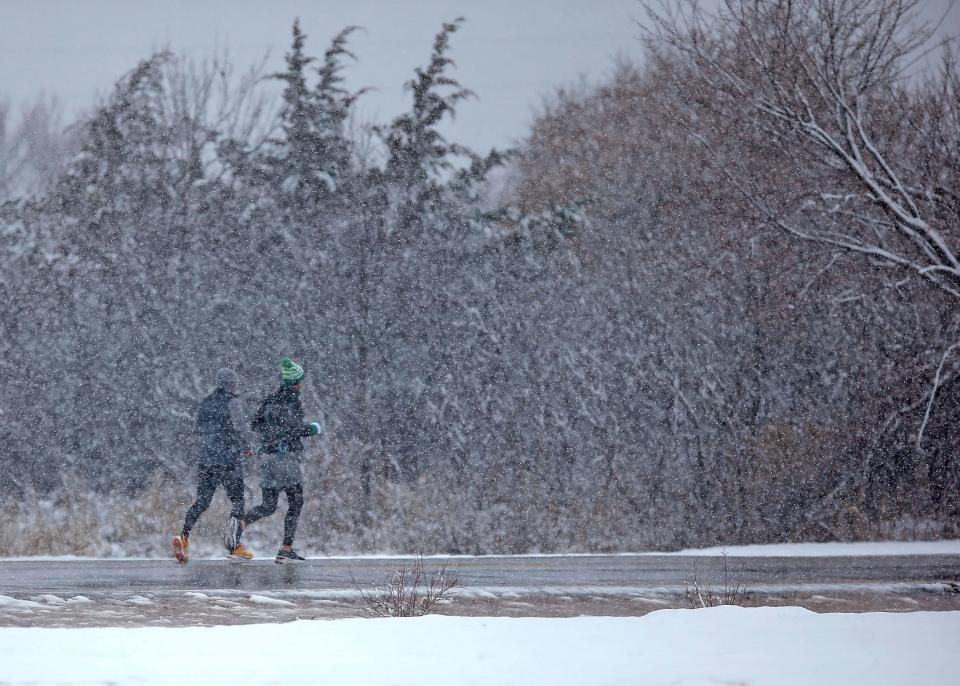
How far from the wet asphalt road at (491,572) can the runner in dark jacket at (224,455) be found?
1.64ft

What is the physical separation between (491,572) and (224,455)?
9.99 ft

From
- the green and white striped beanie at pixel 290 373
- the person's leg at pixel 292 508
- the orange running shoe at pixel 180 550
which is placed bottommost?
the orange running shoe at pixel 180 550

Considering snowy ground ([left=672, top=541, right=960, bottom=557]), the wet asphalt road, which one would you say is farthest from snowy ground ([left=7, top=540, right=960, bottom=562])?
the wet asphalt road

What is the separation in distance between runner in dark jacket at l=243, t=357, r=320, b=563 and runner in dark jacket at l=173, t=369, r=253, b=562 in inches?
11.0

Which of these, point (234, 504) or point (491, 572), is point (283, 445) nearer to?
point (234, 504)

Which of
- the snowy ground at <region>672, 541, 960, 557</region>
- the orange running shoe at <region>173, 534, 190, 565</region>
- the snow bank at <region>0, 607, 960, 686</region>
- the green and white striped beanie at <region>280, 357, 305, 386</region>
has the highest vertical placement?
the green and white striped beanie at <region>280, 357, 305, 386</region>

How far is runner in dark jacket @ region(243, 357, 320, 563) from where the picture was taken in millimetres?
11961

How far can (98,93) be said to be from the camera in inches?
841

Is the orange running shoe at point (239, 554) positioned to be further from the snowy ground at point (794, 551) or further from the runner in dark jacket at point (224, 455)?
the snowy ground at point (794, 551)

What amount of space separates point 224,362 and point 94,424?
2161 millimetres

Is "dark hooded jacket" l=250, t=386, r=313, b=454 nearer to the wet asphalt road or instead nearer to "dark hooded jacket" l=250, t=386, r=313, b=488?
"dark hooded jacket" l=250, t=386, r=313, b=488

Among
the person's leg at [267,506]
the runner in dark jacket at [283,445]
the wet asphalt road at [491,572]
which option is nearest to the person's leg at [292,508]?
the runner in dark jacket at [283,445]

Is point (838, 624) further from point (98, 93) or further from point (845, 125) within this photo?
point (98, 93)

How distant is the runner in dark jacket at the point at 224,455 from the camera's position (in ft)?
40.3
